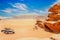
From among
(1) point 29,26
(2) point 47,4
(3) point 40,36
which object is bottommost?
(3) point 40,36

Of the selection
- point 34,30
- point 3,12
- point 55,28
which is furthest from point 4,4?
point 55,28

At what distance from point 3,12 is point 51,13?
683mm

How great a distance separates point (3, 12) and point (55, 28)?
768 mm

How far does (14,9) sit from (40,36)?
53 centimetres

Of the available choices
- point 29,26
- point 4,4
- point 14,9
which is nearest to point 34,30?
point 29,26

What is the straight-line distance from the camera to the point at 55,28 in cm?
179

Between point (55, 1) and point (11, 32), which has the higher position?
point (55, 1)

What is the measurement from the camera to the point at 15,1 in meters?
1.82

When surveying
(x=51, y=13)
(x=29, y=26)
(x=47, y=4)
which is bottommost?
(x=29, y=26)

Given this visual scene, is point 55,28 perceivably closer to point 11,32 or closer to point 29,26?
point 29,26

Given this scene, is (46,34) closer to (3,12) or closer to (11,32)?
(11,32)

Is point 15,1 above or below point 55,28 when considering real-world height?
above

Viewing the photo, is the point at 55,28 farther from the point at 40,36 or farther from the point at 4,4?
the point at 4,4

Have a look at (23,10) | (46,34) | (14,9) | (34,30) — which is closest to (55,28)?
(46,34)
